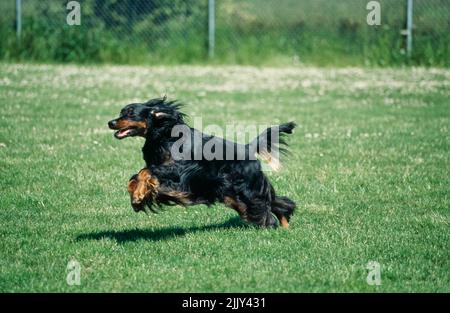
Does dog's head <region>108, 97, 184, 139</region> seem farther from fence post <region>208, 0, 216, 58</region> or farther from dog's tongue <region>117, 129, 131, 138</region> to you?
fence post <region>208, 0, 216, 58</region>

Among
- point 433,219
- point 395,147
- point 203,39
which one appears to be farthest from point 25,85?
point 433,219

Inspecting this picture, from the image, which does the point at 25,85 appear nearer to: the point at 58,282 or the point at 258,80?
the point at 258,80

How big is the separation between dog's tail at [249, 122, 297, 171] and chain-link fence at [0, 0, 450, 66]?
1275 centimetres

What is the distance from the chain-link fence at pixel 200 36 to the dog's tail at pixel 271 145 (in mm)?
12751

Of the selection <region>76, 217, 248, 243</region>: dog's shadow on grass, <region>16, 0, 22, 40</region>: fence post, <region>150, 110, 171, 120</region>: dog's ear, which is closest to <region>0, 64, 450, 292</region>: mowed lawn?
<region>76, 217, 248, 243</region>: dog's shadow on grass

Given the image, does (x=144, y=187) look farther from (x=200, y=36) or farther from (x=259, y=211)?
(x=200, y=36)

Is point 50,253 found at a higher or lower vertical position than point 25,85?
lower

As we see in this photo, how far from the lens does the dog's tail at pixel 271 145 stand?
6.18 meters

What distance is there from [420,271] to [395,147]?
481 cm

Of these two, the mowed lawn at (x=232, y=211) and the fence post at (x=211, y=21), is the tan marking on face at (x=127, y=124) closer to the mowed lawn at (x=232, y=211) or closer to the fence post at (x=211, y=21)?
the mowed lawn at (x=232, y=211)

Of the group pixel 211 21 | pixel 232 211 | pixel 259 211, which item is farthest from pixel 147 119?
pixel 211 21

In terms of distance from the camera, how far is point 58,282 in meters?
4.76

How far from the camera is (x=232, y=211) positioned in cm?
695

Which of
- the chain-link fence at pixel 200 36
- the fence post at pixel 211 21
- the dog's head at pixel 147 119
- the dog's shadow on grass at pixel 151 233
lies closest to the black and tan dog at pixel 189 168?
the dog's head at pixel 147 119
